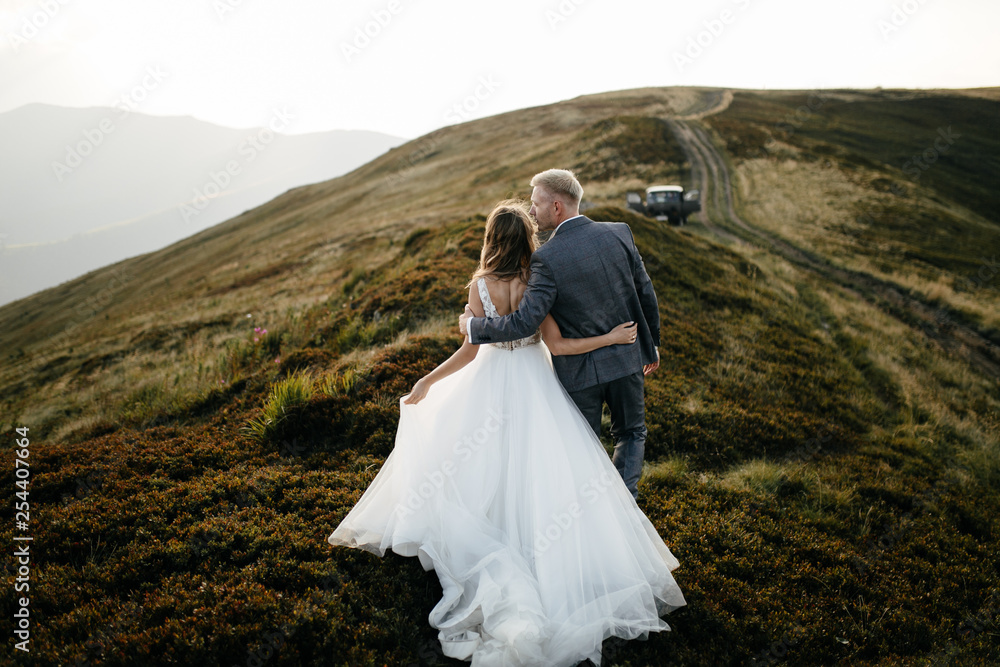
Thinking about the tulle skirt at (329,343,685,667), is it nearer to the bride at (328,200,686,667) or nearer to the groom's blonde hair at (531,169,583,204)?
the bride at (328,200,686,667)

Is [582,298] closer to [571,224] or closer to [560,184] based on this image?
[571,224]

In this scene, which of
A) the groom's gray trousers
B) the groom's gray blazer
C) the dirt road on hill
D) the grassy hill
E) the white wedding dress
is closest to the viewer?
the white wedding dress

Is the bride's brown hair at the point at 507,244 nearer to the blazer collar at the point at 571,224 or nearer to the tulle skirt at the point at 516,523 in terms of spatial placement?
the blazer collar at the point at 571,224

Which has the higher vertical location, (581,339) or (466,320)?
(466,320)

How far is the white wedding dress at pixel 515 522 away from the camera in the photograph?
316 centimetres

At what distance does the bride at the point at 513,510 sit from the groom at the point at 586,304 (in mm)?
137

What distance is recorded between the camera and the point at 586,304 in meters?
3.76

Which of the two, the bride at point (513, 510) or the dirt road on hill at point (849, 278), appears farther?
the dirt road on hill at point (849, 278)

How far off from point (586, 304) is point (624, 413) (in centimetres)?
102

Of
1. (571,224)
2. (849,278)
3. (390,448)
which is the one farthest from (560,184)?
(849,278)

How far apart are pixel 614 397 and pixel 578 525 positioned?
3.60 feet

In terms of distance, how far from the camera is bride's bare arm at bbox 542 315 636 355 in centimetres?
378

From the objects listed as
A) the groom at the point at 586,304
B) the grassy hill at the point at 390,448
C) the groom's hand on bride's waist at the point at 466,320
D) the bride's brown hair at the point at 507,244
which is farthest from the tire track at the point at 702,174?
the groom's hand on bride's waist at the point at 466,320

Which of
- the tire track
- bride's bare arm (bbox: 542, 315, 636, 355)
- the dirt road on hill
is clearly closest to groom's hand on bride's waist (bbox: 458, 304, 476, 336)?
bride's bare arm (bbox: 542, 315, 636, 355)
